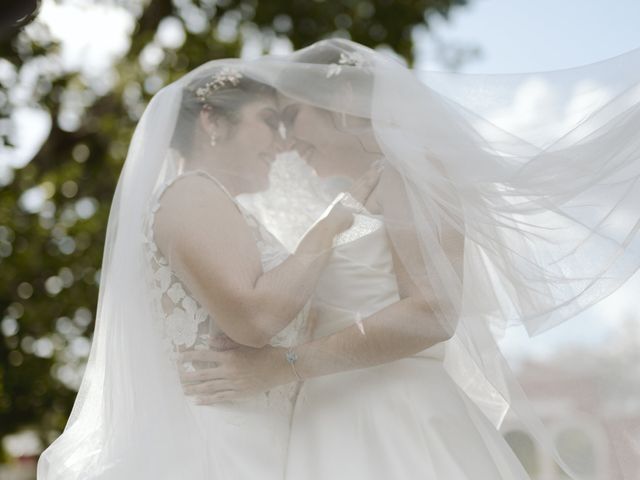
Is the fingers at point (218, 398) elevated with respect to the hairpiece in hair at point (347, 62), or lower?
lower

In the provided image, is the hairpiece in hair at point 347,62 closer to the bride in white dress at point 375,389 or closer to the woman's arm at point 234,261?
the bride in white dress at point 375,389

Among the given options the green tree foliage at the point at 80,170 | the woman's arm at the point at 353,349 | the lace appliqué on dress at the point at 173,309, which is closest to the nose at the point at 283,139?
the lace appliqué on dress at the point at 173,309

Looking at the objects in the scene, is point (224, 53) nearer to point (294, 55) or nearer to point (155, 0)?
point (155, 0)

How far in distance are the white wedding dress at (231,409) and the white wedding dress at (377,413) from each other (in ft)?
0.17

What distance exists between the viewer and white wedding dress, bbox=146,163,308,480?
3.25m

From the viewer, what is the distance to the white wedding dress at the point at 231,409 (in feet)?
10.7

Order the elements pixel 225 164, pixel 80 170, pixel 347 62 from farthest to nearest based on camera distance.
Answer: pixel 80 170 → pixel 225 164 → pixel 347 62

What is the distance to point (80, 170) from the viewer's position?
11836 millimetres

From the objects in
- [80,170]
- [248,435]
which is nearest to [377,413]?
[248,435]

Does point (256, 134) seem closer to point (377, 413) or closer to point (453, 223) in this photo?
point (453, 223)

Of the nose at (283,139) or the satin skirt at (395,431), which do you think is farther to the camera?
the nose at (283,139)

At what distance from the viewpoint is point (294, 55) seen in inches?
144

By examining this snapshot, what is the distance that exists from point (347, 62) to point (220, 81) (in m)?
0.46

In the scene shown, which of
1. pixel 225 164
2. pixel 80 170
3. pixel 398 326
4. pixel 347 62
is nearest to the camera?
pixel 398 326
